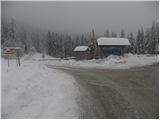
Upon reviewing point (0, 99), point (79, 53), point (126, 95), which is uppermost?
point (0, 99)

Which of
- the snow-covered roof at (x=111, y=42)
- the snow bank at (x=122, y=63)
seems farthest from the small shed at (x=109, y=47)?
the snow bank at (x=122, y=63)

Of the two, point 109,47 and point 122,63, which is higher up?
point 109,47

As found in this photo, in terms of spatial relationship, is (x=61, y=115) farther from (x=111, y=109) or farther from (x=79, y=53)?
(x=79, y=53)

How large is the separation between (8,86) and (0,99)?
3.48 feet

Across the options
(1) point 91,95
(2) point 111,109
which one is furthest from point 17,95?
(2) point 111,109

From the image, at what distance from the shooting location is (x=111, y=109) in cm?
463

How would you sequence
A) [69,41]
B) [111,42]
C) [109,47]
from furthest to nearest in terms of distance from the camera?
[69,41], [111,42], [109,47]

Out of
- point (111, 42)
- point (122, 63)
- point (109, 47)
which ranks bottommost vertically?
point (122, 63)

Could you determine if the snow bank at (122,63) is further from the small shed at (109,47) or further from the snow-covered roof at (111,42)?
the snow-covered roof at (111,42)

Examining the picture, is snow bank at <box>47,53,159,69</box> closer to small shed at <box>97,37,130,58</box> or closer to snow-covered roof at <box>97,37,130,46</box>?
small shed at <box>97,37,130,58</box>

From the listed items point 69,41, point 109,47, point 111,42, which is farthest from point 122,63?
point 69,41

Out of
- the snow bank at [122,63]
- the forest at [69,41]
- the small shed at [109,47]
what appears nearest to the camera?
the snow bank at [122,63]

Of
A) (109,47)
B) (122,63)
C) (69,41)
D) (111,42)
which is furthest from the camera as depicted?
(69,41)

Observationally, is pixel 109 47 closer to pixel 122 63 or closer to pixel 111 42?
pixel 111 42
